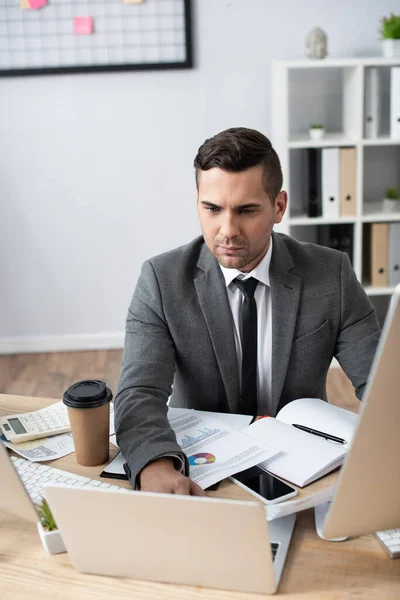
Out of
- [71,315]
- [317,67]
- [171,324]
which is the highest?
[317,67]

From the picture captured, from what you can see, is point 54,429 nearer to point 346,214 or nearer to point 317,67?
point 346,214

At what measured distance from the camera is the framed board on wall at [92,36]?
344 cm

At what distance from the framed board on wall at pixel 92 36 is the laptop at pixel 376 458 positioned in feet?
9.65

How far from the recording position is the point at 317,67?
348 centimetres

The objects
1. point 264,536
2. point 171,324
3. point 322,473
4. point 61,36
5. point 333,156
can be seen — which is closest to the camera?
point 264,536

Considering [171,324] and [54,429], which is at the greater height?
[171,324]

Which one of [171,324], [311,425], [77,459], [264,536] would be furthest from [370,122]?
[264,536]

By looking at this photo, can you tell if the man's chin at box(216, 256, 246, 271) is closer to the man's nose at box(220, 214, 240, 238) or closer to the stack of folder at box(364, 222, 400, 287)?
the man's nose at box(220, 214, 240, 238)

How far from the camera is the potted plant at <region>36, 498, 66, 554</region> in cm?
102

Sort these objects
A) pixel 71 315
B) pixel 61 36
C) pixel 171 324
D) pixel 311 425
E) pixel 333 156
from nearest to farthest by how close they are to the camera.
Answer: pixel 311 425
pixel 171 324
pixel 333 156
pixel 61 36
pixel 71 315

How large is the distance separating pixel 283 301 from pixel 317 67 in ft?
7.24

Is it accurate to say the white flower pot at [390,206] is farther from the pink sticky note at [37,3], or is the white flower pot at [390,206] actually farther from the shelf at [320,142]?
the pink sticky note at [37,3]

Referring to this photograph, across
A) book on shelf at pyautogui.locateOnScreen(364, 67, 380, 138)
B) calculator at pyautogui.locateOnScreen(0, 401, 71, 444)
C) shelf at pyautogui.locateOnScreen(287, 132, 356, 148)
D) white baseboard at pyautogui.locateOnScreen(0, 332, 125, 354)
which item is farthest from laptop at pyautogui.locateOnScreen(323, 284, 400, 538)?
white baseboard at pyautogui.locateOnScreen(0, 332, 125, 354)

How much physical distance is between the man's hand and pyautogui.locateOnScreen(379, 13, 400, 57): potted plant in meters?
2.68
